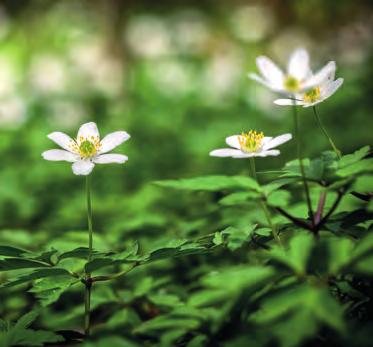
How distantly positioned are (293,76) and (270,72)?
0.06m

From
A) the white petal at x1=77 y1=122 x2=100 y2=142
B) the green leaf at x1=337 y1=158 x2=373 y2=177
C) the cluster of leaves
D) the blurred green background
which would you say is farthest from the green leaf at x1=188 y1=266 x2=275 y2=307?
the blurred green background

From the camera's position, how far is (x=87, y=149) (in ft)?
4.57

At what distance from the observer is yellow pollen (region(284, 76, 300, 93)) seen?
113 cm

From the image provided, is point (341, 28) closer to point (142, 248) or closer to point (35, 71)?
point (35, 71)

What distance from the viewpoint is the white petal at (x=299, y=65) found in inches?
48.5

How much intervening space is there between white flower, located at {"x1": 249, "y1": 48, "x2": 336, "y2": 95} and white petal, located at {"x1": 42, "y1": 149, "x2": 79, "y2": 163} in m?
0.59

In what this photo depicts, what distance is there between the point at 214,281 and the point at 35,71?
5.80m

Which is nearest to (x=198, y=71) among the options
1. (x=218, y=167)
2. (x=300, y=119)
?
(x=300, y=119)

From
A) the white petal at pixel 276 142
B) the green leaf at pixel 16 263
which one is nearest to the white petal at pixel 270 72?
the white petal at pixel 276 142

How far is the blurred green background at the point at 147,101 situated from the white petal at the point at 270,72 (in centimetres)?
83

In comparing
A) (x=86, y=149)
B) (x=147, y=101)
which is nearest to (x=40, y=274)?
(x=86, y=149)

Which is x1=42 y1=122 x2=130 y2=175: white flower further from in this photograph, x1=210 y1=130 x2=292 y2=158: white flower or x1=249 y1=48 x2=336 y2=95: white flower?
x1=249 y1=48 x2=336 y2=95: white flower

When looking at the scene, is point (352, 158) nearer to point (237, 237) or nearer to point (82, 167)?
point (237, 237)

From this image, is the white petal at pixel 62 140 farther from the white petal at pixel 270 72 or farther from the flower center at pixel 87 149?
the white petal at pixel 270 72
